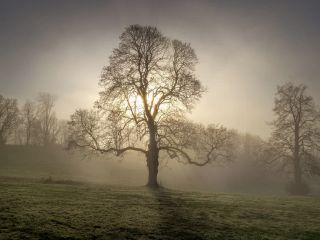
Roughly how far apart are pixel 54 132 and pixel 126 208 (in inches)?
4579

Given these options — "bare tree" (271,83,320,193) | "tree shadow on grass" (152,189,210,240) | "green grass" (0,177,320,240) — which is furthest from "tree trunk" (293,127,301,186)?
"tree shadow on grass" (152,189,210,240)

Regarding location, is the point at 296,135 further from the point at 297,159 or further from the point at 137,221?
the point at 137,221

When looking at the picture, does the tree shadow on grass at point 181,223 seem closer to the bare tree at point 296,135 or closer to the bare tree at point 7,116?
the bare tree at point 296,135

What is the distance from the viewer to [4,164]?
6906 centimetres

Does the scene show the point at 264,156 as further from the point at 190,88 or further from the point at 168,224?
the point at 168,224

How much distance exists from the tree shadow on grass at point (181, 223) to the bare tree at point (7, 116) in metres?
87.2

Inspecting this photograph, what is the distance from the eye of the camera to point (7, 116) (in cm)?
9838

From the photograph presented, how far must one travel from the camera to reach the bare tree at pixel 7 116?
318ft

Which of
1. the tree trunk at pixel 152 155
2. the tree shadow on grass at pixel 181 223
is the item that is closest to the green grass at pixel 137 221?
the tree shadow on grass at pixel 181 223

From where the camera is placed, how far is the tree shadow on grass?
1266cm

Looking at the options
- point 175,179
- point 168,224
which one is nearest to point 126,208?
point 168,224

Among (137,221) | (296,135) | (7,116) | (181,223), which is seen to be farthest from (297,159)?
(7,116)

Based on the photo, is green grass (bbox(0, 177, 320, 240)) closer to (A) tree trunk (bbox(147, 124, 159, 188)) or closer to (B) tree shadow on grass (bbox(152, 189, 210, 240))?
(B) tree shadow on grass (bbox(152, 189, 210, 240))

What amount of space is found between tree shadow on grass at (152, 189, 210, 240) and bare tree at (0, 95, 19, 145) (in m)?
87.2
